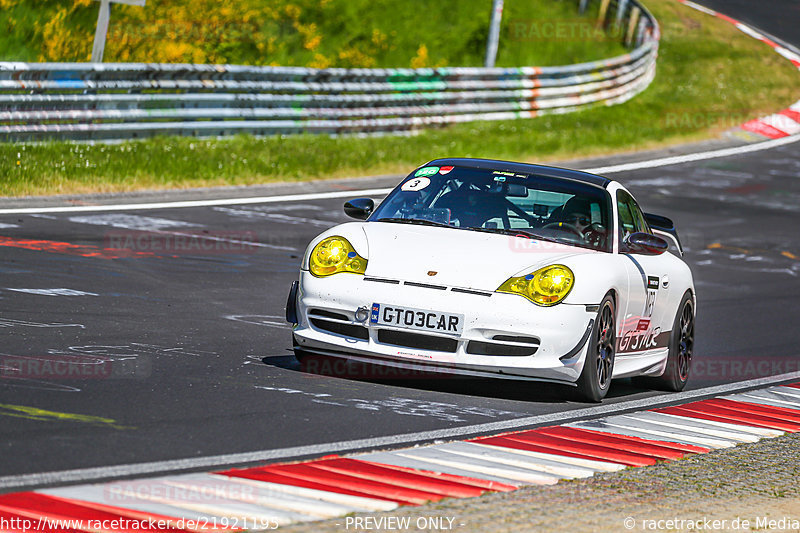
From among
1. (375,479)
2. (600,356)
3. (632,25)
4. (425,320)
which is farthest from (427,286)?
(632,25)

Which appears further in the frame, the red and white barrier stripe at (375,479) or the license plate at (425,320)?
the license plate at (425,320)

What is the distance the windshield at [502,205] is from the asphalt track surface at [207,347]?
3.23 feet

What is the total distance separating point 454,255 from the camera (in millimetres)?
8320

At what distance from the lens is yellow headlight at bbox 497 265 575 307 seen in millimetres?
8180

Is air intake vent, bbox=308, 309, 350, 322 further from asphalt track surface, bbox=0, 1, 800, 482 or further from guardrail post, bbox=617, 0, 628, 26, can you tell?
guardrail post, bbox=617, 0, 628, 26

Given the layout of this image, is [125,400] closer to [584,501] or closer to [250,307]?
[584,501]

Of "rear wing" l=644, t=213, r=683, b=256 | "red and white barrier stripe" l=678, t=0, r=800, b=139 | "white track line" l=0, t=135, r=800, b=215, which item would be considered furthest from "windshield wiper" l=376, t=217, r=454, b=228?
"red and white barrier stripe" l=678, t=0, r=800, b=139

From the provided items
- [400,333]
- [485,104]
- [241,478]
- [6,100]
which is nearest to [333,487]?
[241,478]

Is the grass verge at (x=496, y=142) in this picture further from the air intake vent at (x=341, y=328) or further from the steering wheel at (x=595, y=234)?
the steering wheel at (x=595, y=234)

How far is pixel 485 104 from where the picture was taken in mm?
29078

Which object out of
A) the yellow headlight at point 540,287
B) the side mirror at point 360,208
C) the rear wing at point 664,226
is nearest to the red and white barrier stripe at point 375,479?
the yellow headlight at point 540,287

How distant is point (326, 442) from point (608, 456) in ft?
4.48

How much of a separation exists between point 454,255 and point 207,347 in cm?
175

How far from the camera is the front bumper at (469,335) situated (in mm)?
8039
